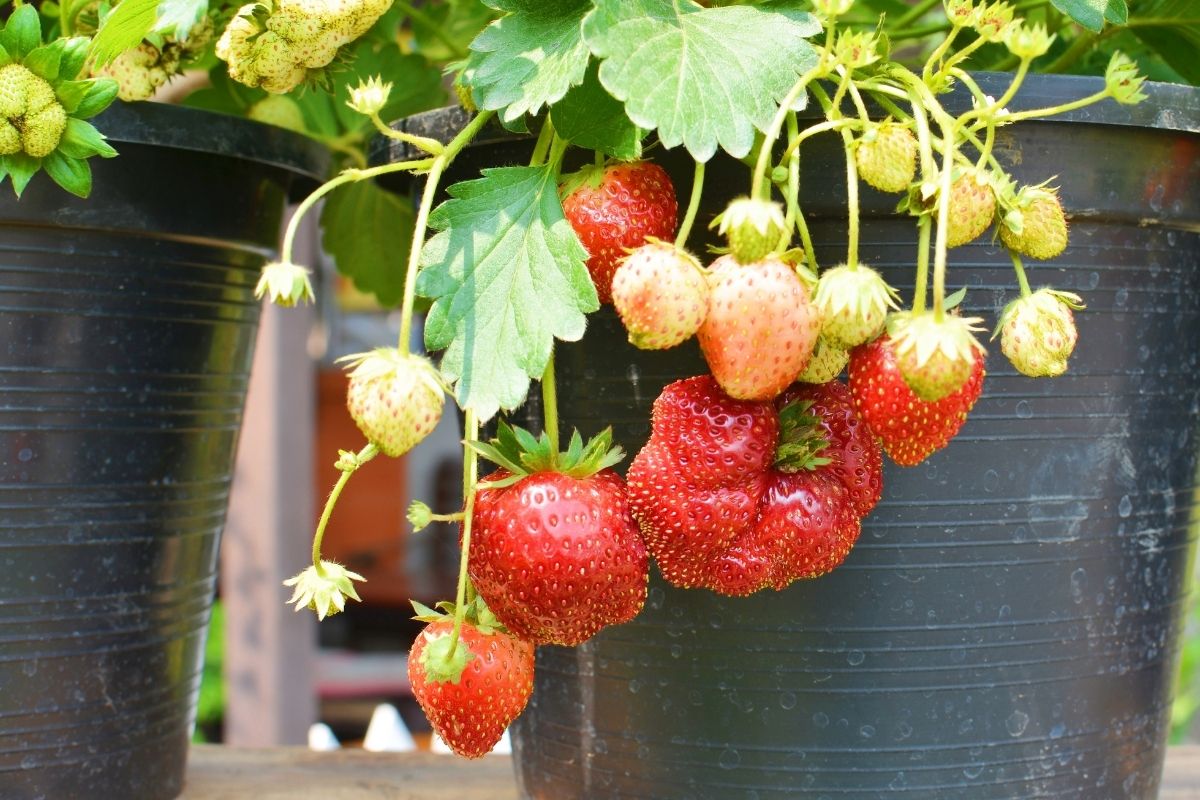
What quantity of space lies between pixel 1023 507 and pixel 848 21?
42 cm

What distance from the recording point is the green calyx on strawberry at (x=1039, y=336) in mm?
571

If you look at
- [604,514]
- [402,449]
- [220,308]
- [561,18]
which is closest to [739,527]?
[604,514]

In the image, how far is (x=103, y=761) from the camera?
877 millimetres

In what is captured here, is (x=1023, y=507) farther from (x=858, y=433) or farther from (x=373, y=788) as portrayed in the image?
(x=373, y=788)

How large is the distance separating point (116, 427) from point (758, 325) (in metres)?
0.51

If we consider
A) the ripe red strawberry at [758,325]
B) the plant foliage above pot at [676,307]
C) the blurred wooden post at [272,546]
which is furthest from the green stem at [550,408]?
the blurred wooden post at [272,546]

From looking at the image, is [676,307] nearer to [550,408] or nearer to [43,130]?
[550,408]

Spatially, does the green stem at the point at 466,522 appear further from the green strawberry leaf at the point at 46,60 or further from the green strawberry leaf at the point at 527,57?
the green strawberry leaf at the point at 46,60

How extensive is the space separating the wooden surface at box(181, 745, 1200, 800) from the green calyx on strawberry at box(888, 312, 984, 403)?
595 mm

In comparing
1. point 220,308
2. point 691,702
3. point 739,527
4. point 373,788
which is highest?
point 220,308

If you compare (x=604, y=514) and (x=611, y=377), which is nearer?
(x=604, y=514)

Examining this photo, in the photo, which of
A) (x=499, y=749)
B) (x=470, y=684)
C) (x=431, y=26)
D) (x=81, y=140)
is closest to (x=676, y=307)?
(x=470, y=684)

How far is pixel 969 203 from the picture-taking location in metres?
0.57

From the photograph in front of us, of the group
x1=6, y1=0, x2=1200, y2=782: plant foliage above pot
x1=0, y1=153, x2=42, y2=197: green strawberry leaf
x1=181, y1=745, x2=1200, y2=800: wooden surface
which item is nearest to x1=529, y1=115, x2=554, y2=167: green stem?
x1=6, y1=0, x2=1200, y2=782: plant foliage above pot
